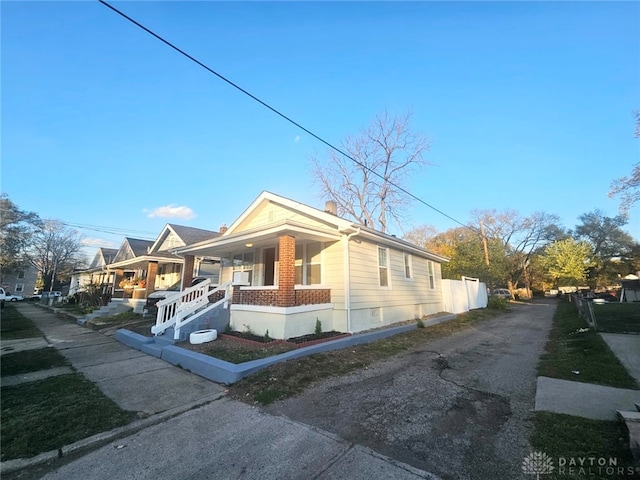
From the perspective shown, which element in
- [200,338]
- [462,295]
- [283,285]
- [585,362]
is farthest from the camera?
[462,295]

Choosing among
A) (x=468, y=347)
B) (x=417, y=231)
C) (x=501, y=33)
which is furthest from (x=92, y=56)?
(x=417, y=231)

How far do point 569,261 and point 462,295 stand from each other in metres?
23.3

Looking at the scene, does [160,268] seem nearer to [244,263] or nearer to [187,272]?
[187,272]

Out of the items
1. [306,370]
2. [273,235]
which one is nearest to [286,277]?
[273,235]

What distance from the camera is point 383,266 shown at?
37.1ft

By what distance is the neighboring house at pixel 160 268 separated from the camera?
1606 cm

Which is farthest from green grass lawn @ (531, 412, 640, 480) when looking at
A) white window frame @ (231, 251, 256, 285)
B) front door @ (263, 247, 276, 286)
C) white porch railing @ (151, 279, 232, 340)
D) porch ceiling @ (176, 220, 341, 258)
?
white window frame @ (231, 251, 256, 285)

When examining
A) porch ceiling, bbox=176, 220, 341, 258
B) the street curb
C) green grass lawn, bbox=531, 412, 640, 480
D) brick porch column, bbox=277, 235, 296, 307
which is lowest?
the street curb

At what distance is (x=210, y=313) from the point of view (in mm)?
9625

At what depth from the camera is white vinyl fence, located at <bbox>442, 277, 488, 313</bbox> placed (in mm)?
17000

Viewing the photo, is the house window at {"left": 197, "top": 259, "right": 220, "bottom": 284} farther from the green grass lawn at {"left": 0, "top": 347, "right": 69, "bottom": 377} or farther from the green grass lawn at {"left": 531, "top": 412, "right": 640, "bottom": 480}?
the green grass lawn at {"left": 531, "top": 412, "right": 640, "bottom": 480}

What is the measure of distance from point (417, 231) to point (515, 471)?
1635 inches

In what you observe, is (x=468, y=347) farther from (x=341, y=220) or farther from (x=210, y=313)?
(x=210, y=313)

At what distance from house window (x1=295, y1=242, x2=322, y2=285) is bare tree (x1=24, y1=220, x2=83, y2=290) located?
189 feet
